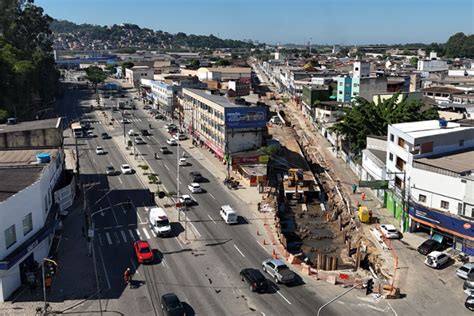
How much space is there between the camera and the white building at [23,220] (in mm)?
29672

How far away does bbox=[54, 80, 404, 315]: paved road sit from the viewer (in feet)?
95.8

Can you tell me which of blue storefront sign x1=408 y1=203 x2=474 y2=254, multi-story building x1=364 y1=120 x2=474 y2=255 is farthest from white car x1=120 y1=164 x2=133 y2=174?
blue storefront sign x1=408 y1=203 x2=474 y2=254

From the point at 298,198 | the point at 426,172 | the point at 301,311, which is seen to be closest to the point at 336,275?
the point at 301,311

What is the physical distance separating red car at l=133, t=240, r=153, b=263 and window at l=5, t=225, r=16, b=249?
8.20 meters

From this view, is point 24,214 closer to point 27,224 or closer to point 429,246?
point 27,224

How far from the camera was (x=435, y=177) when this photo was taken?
38688 millimetres

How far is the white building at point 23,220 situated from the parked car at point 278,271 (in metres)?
15.2

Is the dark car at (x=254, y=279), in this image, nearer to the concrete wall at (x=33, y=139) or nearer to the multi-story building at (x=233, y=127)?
the concrete wall at (x=33, y=139)

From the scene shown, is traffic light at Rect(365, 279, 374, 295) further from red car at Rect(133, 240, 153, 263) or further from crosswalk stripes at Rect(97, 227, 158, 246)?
crosswalk stripes at Rect(97, 227, 158, 246)

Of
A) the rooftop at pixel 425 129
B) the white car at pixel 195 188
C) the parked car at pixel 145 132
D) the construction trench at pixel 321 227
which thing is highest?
the rooftop at pixel 425 129

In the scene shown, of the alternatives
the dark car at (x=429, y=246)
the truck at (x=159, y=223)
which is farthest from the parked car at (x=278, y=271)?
the dark car at (x=429, y=246)

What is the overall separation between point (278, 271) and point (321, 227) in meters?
17.6

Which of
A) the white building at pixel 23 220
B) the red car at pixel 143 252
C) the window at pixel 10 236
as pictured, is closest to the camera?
the white building at pixel 23 220

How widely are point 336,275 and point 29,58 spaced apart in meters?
96.3
